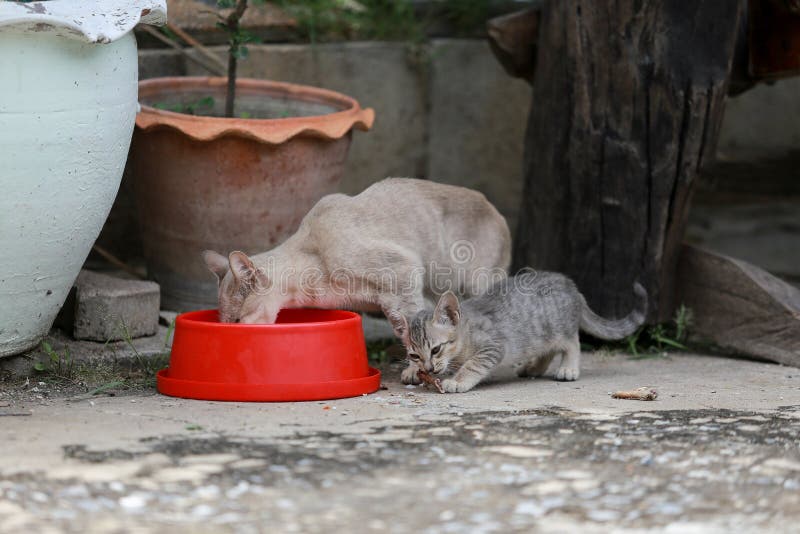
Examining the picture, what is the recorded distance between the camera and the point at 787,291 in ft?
18.6

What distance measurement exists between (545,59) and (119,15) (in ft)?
7.71

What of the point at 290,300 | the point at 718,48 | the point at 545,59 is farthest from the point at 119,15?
the point at 718,48

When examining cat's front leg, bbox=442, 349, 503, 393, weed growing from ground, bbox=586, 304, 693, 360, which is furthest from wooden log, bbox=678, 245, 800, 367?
cat's front leg, bbox=442, 349, 503, 393

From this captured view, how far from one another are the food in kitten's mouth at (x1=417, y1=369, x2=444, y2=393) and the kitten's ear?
85 cm

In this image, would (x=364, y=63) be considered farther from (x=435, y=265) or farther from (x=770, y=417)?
(x=770, y=417)

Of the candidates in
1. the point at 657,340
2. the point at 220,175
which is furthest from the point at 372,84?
the point at 657,340

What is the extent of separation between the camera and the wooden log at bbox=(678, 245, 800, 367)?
549 cm

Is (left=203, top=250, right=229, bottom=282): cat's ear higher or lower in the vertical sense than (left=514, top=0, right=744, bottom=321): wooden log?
lower

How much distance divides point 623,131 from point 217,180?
2.00 metres

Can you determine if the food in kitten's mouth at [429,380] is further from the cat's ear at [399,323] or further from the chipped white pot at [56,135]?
the chipped white pot at [56,135]

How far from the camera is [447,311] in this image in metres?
4.71

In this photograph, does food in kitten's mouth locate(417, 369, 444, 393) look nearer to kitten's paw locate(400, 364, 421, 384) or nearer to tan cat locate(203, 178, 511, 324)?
kitten's paw locate(400, 364, 421, 384)

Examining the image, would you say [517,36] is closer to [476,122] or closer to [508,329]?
[476,122]

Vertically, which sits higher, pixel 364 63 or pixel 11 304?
pixel 364 63
